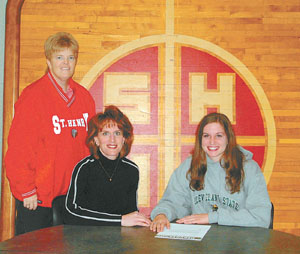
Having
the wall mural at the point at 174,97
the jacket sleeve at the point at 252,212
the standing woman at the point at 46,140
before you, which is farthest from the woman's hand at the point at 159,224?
the wall mural at the point at 174,97

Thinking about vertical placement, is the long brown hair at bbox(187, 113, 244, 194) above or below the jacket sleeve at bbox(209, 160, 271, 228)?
above

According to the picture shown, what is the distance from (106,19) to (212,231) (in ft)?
6.51

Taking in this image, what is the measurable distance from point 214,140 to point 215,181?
25 cm

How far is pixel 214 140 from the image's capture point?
218 centimetres

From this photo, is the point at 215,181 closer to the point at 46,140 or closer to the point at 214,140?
the point at 214,140

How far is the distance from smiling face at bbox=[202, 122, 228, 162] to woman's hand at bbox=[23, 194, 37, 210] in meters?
1.20

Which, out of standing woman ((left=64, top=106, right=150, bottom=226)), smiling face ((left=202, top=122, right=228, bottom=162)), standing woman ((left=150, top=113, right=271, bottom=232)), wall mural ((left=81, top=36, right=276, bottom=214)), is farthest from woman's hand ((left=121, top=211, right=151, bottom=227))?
wall mural ((left=81, top=36, right=276, bottom=214))

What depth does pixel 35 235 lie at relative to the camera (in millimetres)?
1596

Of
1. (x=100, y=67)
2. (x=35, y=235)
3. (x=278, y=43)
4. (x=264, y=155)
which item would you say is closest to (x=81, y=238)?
(x=35, y=235)

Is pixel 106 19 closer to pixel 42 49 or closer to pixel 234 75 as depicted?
pixel 42 49

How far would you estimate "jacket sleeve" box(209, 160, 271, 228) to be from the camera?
6.15ft

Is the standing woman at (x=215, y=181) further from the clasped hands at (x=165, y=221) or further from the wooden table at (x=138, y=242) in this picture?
the wooden table at (x=138, y=242)

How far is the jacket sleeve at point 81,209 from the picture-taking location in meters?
1.88

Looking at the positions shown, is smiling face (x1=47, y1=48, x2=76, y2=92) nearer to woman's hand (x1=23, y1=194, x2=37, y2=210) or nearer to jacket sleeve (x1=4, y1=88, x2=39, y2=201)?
jacket sleeve (x1=4, y1=88, x2=39, y2=201)
